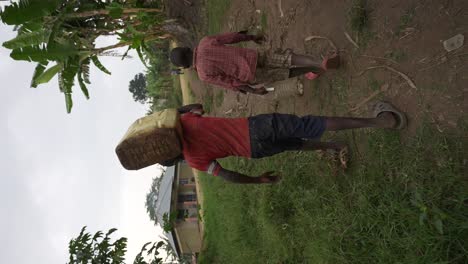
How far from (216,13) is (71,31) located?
112 inches

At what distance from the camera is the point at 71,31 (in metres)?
6.48

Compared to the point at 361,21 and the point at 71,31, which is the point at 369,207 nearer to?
the point at 361,21

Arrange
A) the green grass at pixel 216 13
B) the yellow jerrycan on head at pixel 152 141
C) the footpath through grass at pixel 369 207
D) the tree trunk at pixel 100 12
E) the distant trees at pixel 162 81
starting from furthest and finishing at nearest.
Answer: the distant trees at pixel 162 81, the green grass at pixel 216 13, the tree trunk at pixel 100 12, the yellow jerrycan on head at pixel 152 141, the footpath through grass at pixel 369 207

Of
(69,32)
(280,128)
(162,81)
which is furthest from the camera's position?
(162,81)

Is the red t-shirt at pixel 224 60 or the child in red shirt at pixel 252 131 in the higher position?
the red t-shirt at pixel 224 60

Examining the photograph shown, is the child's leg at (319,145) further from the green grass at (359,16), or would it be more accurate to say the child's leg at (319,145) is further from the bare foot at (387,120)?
the green grass at (359,16)

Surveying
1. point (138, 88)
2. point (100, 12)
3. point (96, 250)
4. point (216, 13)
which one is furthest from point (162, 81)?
point (138, 88)

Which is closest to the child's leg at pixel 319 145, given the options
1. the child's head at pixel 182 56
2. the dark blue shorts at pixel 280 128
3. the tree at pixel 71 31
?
the dark blue shorts at pixel 280 128

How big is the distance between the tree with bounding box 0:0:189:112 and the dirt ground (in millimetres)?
3135

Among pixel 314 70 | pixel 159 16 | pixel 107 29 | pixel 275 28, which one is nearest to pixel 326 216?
pixel 314 70

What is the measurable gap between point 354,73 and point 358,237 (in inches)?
62.8

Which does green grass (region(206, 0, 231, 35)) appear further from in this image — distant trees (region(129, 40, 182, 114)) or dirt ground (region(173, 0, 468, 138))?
distant trees (region(129, 40, 182, 114))

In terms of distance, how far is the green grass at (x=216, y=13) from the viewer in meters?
7.14

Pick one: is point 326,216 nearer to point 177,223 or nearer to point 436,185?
point 436,185
